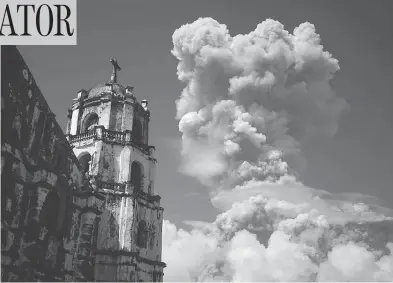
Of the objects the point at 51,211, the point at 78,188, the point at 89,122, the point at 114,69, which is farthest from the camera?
the point at 114,69

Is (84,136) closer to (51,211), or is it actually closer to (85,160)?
(85,160)

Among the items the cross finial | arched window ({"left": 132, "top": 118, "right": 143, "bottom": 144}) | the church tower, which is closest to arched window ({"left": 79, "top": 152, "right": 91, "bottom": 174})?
the church tower

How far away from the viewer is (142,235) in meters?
21.5

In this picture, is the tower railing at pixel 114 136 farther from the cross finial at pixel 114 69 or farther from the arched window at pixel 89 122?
the cross finial at pixel 114 69

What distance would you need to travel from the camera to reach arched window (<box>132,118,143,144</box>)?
2338 cm

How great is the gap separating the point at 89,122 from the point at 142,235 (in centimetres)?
682

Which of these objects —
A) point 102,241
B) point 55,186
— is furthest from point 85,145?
point 55,186

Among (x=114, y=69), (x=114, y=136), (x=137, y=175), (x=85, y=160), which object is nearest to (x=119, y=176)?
(x=137, y=175)

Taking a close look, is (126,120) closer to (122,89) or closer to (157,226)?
(122,89)

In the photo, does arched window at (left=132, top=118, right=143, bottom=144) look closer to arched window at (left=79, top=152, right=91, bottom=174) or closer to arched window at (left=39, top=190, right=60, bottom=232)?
arched window at (left=79, top=152, right=91, bottom=174)

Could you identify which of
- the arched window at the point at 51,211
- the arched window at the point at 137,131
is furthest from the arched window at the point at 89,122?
the arched window at the point at 51,211

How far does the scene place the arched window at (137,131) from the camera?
2338cm

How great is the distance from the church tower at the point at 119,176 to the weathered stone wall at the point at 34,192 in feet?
4.35

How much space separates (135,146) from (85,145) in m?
2.56
